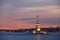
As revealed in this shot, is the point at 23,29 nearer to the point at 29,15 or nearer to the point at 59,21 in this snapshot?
the point at 29,15

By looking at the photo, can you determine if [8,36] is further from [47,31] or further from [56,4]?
[56,4]

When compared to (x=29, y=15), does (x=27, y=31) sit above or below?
below

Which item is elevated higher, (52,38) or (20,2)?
(20,2)

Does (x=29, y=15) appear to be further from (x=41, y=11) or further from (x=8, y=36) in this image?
(x=8, y=36)

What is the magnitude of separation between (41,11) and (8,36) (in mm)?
937

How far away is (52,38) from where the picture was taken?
497 centimetres

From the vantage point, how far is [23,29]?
462 centimetres

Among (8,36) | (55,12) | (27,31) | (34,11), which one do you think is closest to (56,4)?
(55,12)

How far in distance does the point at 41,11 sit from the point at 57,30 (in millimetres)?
530

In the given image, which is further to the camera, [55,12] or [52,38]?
[52,38]

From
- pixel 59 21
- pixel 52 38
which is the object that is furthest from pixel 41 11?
pixel 52 38

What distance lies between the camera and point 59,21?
4555mm

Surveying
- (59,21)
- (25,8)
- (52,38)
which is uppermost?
(25,8)

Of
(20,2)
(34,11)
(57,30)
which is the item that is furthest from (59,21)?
(20,2)
